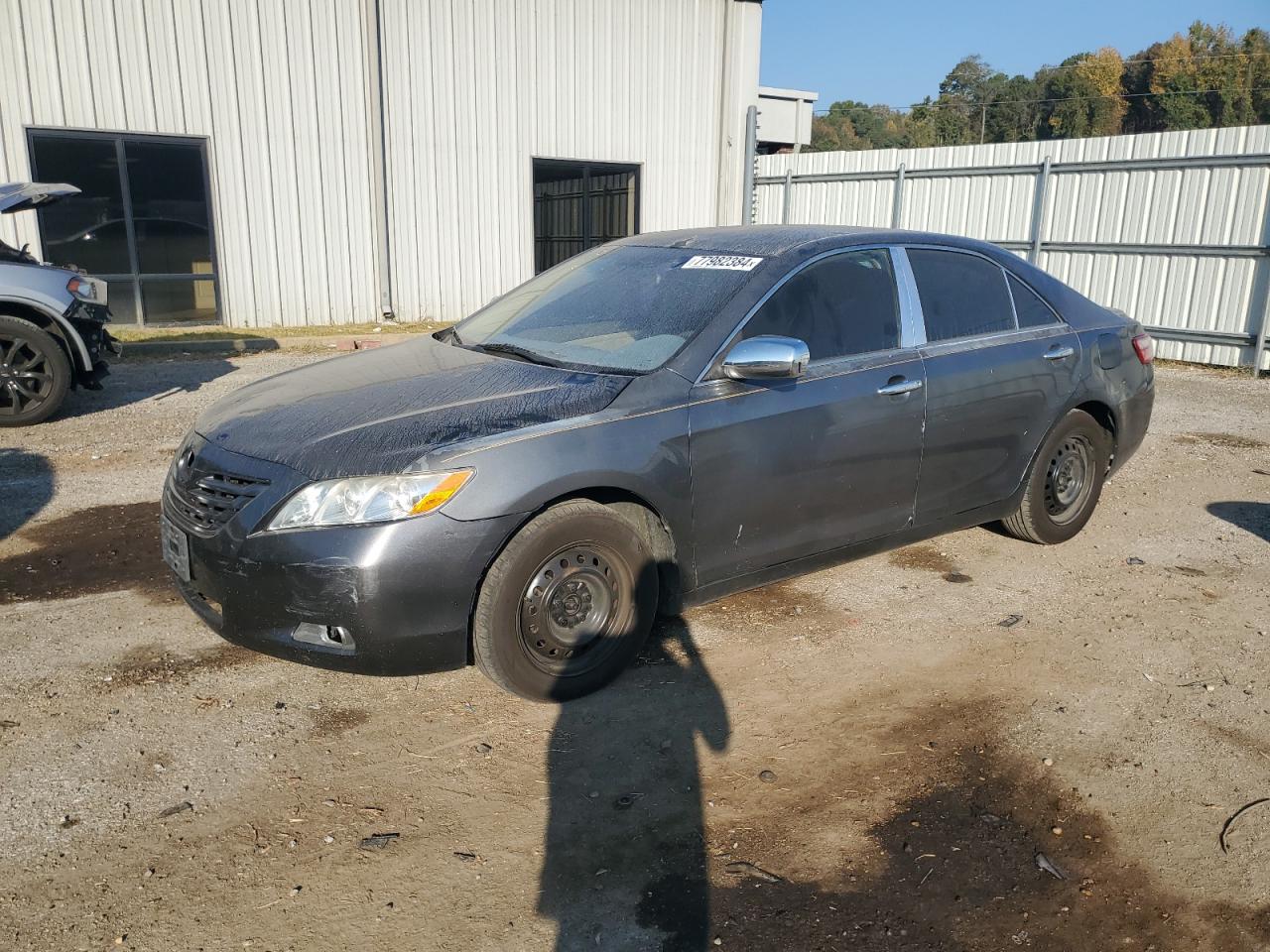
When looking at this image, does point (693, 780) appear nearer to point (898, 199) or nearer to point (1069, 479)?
point (1069, 479)

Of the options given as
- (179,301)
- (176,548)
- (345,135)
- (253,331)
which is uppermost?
(345,135)

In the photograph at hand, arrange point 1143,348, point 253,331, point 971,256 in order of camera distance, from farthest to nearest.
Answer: point 253,331, point 1143,348, point 971,256

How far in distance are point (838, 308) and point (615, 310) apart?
0.97m

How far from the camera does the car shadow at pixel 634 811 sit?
2.68 m

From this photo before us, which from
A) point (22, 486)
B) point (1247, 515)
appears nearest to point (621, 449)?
point (1247, 515)

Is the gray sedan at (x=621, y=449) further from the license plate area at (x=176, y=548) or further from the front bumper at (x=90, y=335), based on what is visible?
the front bumper at (x=90, y=335)

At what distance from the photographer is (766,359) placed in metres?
3.90

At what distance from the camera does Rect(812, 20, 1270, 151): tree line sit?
231 feet

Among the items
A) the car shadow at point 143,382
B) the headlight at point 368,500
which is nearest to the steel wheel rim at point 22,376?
the car shadow at point 143,382

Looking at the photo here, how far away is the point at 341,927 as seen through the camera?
262 cm

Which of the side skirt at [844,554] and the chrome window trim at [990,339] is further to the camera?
the chrome window trim at [990,339]

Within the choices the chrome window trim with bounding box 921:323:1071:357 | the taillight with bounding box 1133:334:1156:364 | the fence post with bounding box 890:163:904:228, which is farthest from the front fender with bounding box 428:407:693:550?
the fence post with bounding box 890:163:904:228

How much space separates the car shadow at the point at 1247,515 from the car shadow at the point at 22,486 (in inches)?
280

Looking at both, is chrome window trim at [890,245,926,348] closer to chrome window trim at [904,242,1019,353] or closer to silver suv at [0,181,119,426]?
chrome window trim at [904,242,1019,353]
